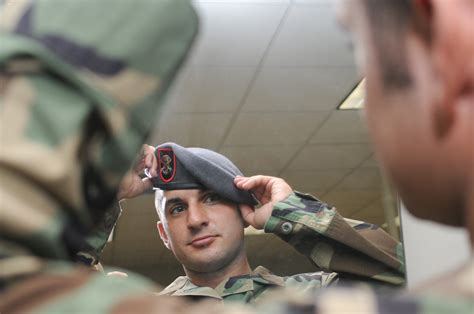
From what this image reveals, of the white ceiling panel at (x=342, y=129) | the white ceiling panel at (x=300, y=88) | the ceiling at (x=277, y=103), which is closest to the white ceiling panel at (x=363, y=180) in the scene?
the ceiling at (x=277, y=103)

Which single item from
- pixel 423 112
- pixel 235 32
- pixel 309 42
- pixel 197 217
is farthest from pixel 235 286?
pixel 309 42

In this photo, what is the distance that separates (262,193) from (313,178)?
2.79m

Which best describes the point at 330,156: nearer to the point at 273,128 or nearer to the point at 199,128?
the point at 273,128

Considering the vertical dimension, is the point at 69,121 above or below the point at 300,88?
above

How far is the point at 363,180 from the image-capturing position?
4.10m

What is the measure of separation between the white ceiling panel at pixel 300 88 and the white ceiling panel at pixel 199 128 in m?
0.19

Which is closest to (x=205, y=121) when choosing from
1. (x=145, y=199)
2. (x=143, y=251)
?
(x=145, y=199)

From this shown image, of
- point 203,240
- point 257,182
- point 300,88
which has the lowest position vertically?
point 300,88

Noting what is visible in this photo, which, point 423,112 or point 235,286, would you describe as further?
point 235,286

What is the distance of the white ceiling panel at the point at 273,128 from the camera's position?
120 inches

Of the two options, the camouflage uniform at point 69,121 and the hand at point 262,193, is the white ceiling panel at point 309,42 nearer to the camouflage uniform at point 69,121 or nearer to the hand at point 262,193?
the hand at point 262,193

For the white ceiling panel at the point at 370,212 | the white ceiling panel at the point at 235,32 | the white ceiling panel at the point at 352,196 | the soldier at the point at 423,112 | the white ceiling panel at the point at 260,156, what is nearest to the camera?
the soldier at the point at 423,112

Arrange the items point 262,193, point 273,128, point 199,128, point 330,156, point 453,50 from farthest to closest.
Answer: point 330,156 < point 273,128 < point 199,128 < point 262,193 < point 453,50

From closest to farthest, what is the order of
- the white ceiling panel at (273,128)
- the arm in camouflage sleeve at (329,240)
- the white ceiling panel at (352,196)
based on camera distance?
the arm in camouflage sleeve at (329,240) < the white ceiling panel at (273,128) < the white ceiling panel at (352,196)
